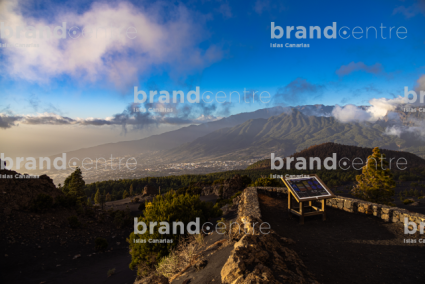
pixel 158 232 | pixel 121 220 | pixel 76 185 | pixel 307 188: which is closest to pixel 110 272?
pixel 158 232

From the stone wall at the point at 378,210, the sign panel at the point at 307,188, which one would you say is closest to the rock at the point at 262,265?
the sign panel at the point at 307,188

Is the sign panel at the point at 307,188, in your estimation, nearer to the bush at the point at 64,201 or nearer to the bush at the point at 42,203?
the bush at the point at 42,203

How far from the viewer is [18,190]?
18.1 m

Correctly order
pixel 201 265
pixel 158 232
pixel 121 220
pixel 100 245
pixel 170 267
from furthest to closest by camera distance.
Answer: pixel 121 220 < pixel 100 245 < pixel 158 232 < pixel 170 267 < pixel 201 265

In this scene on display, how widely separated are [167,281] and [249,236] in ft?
9.73

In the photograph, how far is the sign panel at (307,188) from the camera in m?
8.81

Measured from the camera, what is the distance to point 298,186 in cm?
915

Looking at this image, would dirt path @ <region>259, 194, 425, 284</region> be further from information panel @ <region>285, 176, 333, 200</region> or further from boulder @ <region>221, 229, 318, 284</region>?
information panel @ <region>285, 176, 333, 200</region>

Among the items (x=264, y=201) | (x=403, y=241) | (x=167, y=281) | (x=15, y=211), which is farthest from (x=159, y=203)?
(x=15, y=211)

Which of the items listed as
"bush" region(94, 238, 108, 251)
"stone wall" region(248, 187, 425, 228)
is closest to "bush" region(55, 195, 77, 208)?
"bush" region(94, 238, 108, 251)

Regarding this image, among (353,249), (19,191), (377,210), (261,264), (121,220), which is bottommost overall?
(121,220)

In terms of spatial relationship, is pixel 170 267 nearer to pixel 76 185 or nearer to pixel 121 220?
pixel 121 220

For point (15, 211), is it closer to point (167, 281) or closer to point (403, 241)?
point (167, 281)

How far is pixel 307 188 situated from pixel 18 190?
75.5ft
